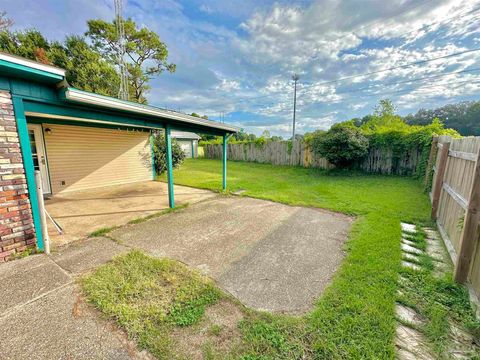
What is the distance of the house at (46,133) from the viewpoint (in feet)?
8.77

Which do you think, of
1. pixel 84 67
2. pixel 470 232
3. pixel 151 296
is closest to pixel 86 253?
pixel 151 296

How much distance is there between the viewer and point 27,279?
2379mm

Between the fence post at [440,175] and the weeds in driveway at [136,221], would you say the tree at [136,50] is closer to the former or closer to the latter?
the weeds in driveway at [136,221]

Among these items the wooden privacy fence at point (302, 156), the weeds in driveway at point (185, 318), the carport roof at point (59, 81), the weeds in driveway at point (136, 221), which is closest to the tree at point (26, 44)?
the wooden privacy fence at point (302, 156)

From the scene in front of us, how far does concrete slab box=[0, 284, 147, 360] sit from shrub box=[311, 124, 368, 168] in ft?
33.6

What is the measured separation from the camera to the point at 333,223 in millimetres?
4297

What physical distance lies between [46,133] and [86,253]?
17.8 feet

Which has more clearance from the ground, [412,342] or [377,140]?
[377,140]

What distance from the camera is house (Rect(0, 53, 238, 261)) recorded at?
267 cm

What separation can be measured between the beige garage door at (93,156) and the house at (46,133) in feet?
0.08

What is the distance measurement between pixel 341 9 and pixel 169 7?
280 inches

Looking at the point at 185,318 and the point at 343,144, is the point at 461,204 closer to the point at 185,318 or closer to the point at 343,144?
the point at 185,318

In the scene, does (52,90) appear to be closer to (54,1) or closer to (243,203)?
(243,203)

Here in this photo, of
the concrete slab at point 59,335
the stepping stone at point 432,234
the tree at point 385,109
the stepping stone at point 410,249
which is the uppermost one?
the tree at point 385,109
